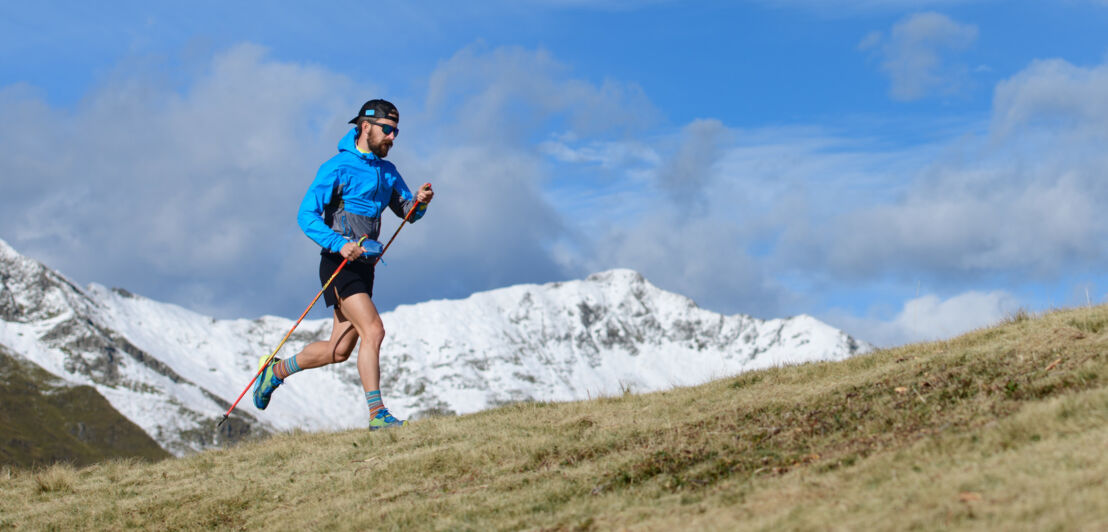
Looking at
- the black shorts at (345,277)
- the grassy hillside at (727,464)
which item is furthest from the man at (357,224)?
the grassy hillside at (727,464)

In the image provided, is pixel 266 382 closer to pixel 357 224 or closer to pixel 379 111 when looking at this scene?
pixel 357 224

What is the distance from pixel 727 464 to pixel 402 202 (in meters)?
7.35

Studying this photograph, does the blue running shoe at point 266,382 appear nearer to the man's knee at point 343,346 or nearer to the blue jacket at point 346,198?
the man's knee at point 343,346

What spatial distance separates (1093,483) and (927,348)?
633cm

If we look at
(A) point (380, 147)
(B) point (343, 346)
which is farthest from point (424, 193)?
(B) point (343, 346)

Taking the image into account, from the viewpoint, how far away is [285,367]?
1442 cm

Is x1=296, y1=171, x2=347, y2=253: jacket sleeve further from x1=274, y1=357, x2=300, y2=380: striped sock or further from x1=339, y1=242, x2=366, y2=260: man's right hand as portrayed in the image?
x1=274, y1=357, x2=300, y2=380: striped sock

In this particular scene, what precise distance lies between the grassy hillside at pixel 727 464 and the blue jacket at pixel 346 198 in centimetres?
275

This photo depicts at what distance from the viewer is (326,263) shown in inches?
538

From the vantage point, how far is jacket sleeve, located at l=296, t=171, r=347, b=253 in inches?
523

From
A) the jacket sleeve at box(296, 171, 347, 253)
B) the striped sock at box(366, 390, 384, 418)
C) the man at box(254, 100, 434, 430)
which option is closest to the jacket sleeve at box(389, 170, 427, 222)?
the man at box(254, 100, 434, 430)

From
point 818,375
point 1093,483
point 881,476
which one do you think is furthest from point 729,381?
point 1093,483

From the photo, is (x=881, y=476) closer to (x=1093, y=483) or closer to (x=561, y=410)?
(x=1093, y=483)

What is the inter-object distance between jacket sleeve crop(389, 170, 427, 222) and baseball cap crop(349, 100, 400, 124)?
91cm
